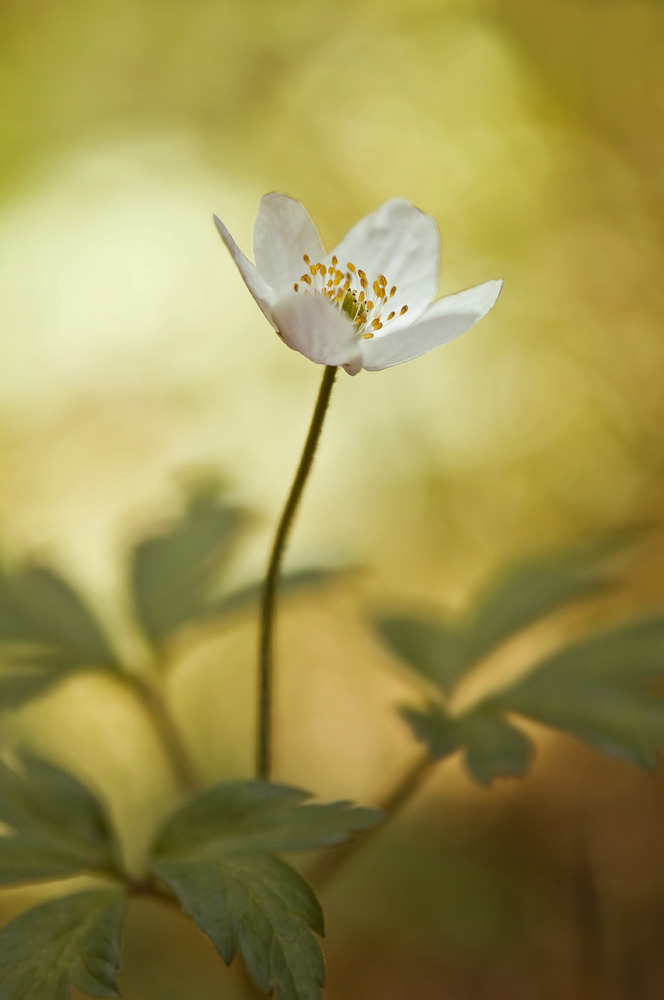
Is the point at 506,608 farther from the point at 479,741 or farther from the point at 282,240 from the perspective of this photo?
the point at 282,240

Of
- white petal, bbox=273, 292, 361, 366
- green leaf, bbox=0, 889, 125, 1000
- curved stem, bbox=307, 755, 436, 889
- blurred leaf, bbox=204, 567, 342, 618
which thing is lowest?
curved stem, bbox=307, 755, 436, 889

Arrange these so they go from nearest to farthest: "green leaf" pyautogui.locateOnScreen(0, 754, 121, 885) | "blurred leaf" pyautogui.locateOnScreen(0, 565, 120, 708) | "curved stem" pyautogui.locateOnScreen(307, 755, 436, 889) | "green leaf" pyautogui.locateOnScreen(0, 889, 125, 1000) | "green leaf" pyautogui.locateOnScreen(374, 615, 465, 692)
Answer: "green leaf" pyautogui.locateOnScreen(0, 889, 125, 1000)
"green leaf" pyautogui.locateOnScreen(0, 754, 121, 885)
"curved stem" pyautogui.locateOnScreen(307, 755, 436, 889)
"blurred leaf" pyautogui.locateOnScreen(0, 565, 120, 708)
"green leaf" pyautogui.locateOnScreen(374, 615, 465, 692)

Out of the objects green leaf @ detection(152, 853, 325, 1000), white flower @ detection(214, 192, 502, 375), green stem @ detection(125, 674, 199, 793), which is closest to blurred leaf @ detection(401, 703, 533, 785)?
green leaf @ detection(152, 853, 325, 1000)

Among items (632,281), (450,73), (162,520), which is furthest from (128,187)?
(162,520)

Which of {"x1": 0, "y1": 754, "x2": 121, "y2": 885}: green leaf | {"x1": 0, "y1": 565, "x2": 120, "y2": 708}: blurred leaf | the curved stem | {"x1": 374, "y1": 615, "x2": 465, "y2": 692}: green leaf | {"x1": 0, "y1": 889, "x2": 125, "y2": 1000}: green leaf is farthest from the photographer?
{"x1": 374, "y1": 615, "x2": 465, "y2": 692}: green leaf

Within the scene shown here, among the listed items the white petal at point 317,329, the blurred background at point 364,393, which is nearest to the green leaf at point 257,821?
the white petal at point 317,329

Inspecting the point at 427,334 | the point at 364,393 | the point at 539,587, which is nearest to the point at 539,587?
the point at 539,587

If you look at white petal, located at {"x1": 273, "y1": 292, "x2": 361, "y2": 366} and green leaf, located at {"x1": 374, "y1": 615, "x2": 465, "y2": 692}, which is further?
green leaf, located at {"x1": 374, "y1": 615, "x2": 465, "y2": 692}

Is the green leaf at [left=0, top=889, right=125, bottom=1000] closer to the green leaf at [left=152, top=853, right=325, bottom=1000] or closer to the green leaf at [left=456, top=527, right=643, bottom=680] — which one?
the green leaf at [left=152, top=853, right=325, bottom=1000]
